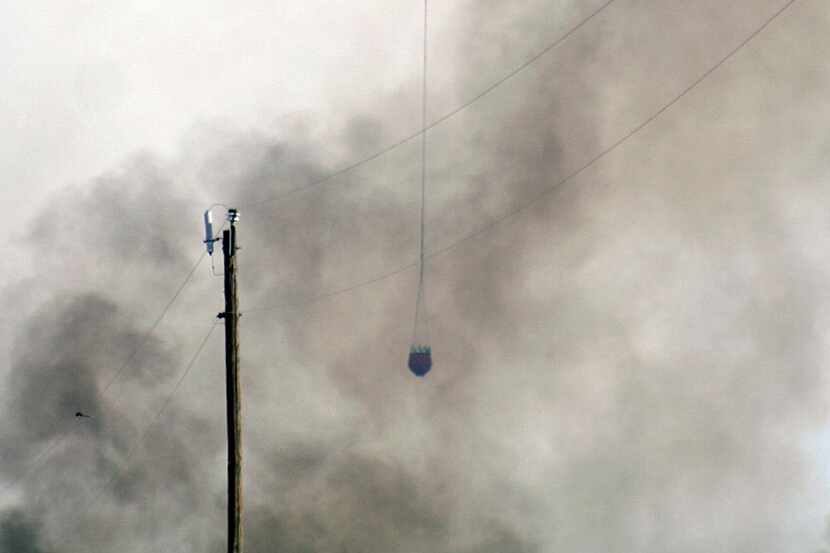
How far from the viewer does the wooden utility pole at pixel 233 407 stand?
16156mm

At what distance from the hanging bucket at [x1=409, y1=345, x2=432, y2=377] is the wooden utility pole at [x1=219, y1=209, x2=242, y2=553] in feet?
63.8

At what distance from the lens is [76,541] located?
3631 centimetres

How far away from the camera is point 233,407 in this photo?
1650 centimetres

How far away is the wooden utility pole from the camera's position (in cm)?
1616

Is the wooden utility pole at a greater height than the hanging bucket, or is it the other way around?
the hanging bucket

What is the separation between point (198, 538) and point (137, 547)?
1803 millimetres

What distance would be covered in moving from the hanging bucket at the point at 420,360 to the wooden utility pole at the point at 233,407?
1943cm

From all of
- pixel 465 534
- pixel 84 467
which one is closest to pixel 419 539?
pixel 465 534

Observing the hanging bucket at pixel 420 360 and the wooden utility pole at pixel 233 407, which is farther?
the hanging bucket at pixel 420 360

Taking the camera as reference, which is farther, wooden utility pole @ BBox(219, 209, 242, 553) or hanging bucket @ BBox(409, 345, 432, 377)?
hanging bucket @ BBox(409, 345, 432, 377)

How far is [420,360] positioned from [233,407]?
19791 mm

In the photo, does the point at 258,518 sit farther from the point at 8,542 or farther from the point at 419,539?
the point at 8,542

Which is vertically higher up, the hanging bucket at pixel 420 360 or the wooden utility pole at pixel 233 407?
the hanging bucket at pixel 420 360

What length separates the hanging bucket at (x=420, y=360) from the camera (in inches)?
1421
